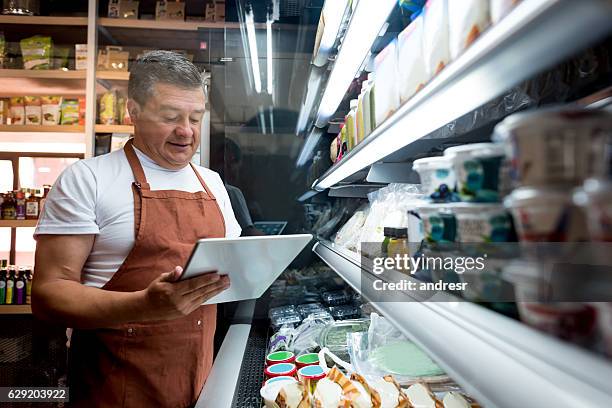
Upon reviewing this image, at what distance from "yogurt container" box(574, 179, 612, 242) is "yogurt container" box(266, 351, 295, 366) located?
148 cm

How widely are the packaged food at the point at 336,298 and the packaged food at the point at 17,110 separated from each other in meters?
2.31

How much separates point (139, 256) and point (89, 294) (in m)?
0.22

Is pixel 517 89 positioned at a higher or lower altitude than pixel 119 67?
lower

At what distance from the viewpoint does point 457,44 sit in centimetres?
58

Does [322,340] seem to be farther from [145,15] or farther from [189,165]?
[145,15]

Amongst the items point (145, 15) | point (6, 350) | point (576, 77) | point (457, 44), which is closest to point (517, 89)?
point (576, 77)

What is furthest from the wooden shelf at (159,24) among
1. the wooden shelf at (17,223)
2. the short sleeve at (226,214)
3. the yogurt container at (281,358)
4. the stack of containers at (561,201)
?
the stack of containers at (561,201)

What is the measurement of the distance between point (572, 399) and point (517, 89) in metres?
0.66

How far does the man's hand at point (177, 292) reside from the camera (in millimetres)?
1164

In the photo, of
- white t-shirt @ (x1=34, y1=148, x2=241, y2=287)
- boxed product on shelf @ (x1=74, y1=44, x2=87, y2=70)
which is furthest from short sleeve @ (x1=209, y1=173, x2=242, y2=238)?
boxed product on shelf @ (x1=74, y1=44, x2=87, y2=70)

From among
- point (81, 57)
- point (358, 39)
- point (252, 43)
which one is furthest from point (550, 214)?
point (81, 57)

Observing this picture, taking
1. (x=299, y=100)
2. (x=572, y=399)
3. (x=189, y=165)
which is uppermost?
(x=299, y=100)

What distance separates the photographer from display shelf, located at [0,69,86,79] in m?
2.84

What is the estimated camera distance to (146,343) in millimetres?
1502
